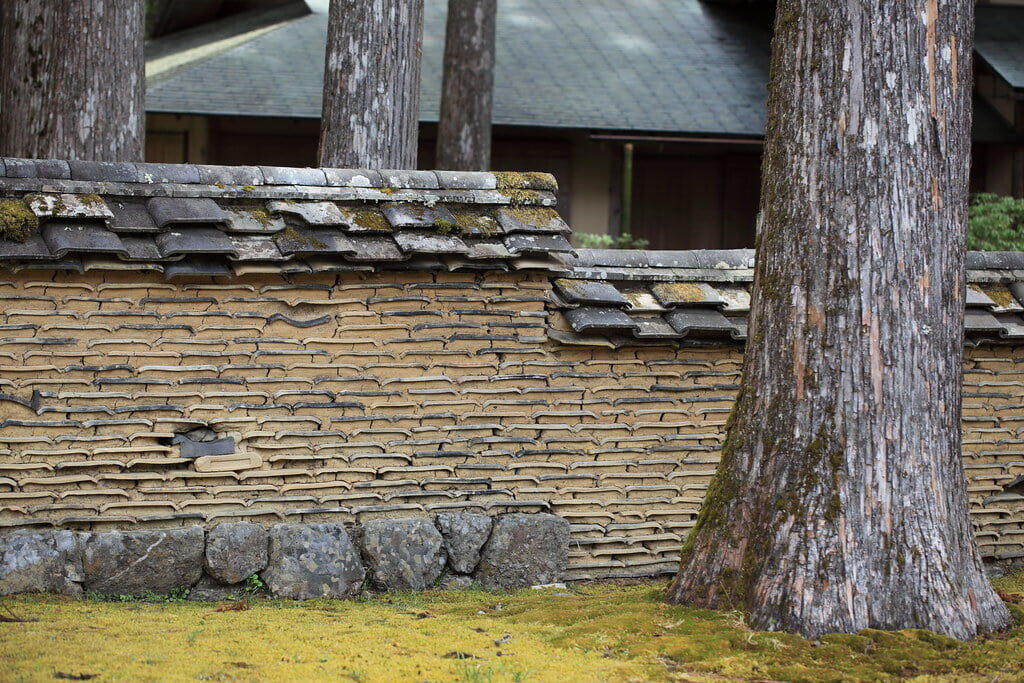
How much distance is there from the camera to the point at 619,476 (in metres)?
6.65

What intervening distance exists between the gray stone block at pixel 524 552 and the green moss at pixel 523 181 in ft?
6.35

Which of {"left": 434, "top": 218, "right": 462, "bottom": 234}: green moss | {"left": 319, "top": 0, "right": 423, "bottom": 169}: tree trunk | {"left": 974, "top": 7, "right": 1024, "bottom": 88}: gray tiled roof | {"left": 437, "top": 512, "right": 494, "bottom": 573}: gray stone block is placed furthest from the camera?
{"left": 974, "top": 7, "right": 1024, "bottom": 88}: gray tiled roof

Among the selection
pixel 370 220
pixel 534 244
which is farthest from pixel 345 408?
pixel 534 244

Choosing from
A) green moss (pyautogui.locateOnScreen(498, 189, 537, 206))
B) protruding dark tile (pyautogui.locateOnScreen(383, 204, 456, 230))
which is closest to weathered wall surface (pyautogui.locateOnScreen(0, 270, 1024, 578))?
protruding dark tile (pyautogui.locateOnScreen(383, 204, 456, 230))

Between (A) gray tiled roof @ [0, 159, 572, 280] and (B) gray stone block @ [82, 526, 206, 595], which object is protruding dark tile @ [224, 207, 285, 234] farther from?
(B) gray stone block @ [82, 526, 206, 595]

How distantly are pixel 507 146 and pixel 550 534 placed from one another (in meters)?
10.9

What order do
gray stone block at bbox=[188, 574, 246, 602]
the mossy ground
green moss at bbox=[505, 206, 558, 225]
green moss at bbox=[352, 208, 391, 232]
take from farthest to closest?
green moss at bbox=[505, 206, 558, 225]
green moss at bbox=[352, 208, 391, 232]
gray stone block at bbox=[188, 574, 246, 602]
the mossy ground

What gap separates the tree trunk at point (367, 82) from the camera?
8.15m

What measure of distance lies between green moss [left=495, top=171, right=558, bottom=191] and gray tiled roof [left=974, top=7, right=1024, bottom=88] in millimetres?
9800

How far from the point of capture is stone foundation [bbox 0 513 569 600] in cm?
552

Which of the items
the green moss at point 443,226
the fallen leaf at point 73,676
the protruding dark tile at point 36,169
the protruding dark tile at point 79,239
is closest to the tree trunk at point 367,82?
the green moss at point 443,226

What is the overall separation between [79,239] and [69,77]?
2751 mm

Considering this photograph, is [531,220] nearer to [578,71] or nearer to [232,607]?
[232,607]

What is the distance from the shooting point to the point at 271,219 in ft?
19.5
